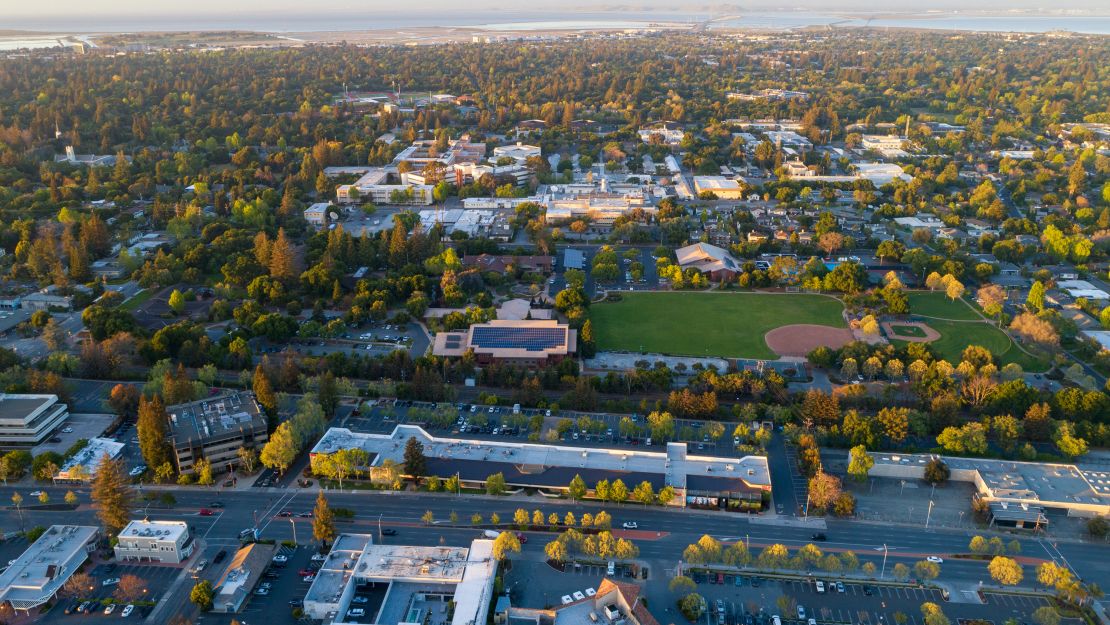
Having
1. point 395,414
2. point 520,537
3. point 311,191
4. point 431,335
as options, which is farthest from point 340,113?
point 520,537

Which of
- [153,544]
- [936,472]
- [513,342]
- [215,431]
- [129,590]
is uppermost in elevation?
[215,431]

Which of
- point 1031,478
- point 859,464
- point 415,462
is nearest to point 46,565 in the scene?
point 415,462

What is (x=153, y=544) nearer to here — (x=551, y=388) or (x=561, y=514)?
(x=561, y=514)

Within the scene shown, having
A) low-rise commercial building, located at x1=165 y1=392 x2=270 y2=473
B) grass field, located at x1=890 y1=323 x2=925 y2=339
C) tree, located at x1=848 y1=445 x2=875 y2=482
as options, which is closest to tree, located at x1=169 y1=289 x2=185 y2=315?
low-rise commercial building, located at x1=165 y1=392 x2=270 y2=473

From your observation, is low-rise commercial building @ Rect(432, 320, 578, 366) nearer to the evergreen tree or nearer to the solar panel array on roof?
the solar panel array on roof

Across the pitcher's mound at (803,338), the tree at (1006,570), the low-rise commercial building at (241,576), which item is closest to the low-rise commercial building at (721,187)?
the pitcher's mound at (803,338)

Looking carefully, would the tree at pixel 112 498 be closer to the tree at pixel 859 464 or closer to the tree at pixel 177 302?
the tree at pixel 177 302
